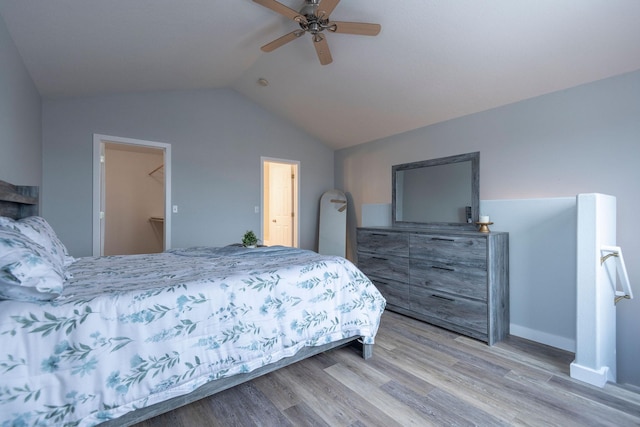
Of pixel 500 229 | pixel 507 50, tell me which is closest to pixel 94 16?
pixel 507 50

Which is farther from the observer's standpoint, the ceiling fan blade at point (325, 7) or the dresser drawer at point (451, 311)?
the dresser drawer at point (451, 311)

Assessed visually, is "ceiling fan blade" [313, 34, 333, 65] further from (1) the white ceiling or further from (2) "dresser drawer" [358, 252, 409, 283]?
(2) "dresser drawer" [358, 252, 409, 283]

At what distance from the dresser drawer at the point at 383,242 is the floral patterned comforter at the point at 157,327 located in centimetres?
107

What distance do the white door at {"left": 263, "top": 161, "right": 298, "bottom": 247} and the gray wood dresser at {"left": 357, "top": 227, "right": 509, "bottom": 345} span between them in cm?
216

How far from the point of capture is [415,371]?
2.06m

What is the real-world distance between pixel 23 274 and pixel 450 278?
2.92m

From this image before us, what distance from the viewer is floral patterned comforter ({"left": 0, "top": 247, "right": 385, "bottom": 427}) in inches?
44.1

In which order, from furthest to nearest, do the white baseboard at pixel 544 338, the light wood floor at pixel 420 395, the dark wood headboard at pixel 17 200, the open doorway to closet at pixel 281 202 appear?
the open doorway to closet at pixel 281 202, the white baseboard at pixel 544 338, the dark wood headboard at pixel 17 200, the light wood floor at pixel 420 395

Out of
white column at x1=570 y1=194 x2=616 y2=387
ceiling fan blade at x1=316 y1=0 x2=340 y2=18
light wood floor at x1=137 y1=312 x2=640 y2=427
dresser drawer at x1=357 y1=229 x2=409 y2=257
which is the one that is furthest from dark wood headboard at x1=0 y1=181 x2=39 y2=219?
white column at x1=570 y1=194 x2=616 y2=387

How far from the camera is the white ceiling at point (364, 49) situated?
2.02 metres

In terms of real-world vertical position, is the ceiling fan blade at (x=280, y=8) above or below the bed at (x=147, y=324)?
above

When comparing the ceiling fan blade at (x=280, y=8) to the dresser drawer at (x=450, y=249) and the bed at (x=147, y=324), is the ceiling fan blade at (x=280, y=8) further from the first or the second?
the dresser drawer at (x=450, y=249)

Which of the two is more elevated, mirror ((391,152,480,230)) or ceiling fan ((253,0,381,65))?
ceiling fan ((253,0,381,65))

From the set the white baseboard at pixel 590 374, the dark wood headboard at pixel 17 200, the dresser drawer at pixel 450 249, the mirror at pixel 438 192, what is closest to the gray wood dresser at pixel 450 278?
the dresser drawer at pixel 450 249
